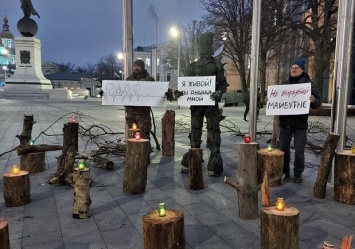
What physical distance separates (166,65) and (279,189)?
198 ft

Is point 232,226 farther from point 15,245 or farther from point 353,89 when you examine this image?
point 353,89

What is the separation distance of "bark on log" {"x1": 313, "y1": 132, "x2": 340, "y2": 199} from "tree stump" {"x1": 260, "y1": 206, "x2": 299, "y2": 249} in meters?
2.00

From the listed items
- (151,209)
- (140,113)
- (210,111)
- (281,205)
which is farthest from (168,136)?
(281,205)

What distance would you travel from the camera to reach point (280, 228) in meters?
2.96

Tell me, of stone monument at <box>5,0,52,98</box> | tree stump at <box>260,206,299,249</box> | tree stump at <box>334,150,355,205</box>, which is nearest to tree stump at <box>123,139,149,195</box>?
tree stump at <box>260,206,299,249</box>

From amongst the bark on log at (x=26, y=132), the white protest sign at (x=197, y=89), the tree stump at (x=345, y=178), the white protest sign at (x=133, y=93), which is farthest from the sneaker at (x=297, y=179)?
the bark on log at (x=26, y=132)

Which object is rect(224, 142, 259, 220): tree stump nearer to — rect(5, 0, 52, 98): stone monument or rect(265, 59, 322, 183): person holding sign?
rect(265, 59, 322, 183): person holding sign

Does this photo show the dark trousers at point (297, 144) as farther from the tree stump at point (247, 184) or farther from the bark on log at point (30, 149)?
the bark on log at point (30, 149)

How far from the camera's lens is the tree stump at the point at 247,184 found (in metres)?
3.96

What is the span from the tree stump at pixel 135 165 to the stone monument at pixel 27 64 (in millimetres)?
30971

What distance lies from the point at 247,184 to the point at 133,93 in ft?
11.2

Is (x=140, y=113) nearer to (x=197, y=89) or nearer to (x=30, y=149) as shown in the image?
(x=197, y=89)

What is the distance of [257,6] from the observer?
20.2 ft

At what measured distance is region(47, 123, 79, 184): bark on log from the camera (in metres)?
5.24
